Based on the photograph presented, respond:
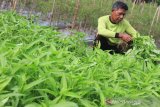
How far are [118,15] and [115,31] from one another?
0.78ft

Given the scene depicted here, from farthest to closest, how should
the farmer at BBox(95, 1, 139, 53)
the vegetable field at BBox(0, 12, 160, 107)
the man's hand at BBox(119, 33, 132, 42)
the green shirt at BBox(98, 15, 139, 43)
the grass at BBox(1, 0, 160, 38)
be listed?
the grass at BBox(1, 0, 160, 38), the green shirt at BBox(98, 15, 139, 43), the farmer at BBox(95, 1, 139, 53), the man's hand at BBox(119, 33, 132, 42), the vegetable field at BBox(0, 12, 160, 107)

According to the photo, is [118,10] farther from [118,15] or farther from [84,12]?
[84,12]

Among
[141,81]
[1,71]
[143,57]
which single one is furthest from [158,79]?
[1,71]

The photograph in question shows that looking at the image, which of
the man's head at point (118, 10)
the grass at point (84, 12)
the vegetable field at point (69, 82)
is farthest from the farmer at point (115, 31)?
the grass at point (84, 12)

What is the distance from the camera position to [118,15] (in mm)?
4793

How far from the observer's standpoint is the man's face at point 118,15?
475 centimetres

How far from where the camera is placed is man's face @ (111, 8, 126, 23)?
15.6ft

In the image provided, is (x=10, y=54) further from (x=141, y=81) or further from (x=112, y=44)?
(x=112, y=44)

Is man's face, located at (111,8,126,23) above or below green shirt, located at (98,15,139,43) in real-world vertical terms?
above

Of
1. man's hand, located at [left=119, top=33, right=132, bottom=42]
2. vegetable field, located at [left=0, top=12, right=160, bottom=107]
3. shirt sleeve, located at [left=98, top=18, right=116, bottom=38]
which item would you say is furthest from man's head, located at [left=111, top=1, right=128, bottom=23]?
vegetable field, located at [left=0, top=12, right=160, bottom=107]

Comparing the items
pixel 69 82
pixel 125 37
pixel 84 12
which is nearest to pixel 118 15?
pixel 125 37

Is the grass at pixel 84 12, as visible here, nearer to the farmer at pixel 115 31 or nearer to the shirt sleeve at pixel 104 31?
the farmer at pixel 115 31

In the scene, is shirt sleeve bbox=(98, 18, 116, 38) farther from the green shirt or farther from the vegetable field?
the vegetable field

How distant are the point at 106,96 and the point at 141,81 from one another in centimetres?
54
